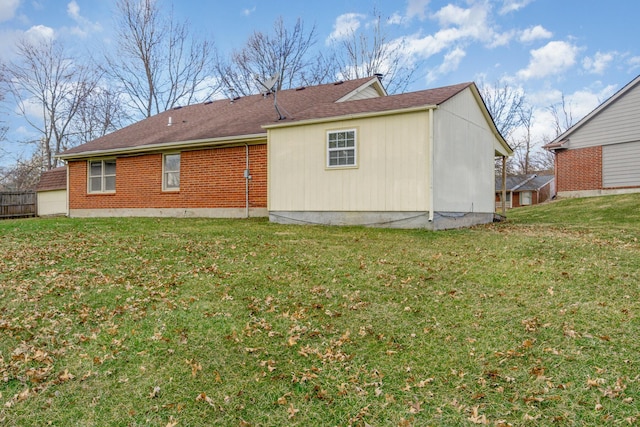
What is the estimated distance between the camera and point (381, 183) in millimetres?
9773

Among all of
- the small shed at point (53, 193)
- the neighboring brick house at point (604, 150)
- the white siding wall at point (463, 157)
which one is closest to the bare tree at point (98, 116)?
the small shed at point (53, 193)

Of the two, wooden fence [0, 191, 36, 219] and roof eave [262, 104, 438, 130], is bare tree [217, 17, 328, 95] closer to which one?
wooden fence [0, 191, 36, 219]

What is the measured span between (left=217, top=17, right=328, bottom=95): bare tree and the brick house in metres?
11.0

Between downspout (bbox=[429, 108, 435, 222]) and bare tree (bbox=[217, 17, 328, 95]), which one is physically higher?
bare tree (bbox=[217, 17, 328, 95])

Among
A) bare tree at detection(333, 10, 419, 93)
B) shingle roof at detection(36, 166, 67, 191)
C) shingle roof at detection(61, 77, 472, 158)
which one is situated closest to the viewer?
shingle roof at detection(61, 77, 472, 158)

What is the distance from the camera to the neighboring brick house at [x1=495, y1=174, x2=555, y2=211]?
3491 centimetres

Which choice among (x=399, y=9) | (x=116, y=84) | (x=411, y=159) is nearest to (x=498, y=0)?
(x=399, y=9)

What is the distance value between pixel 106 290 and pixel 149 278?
1.91 feet

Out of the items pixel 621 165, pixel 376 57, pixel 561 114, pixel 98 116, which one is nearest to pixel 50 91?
pixel 98 116

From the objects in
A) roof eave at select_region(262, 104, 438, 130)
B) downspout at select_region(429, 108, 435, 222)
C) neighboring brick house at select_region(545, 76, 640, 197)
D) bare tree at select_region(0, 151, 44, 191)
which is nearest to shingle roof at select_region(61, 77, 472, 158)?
roof eave at select_region(262, 104, 438, 130)

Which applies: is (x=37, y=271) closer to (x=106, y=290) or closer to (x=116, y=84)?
(x=106, y=290)

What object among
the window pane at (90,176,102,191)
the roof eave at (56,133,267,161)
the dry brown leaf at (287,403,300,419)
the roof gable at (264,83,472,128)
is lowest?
the dry brown leaf at (287,403,300,419)

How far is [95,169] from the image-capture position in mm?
15805

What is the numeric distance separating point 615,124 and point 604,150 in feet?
3.65
